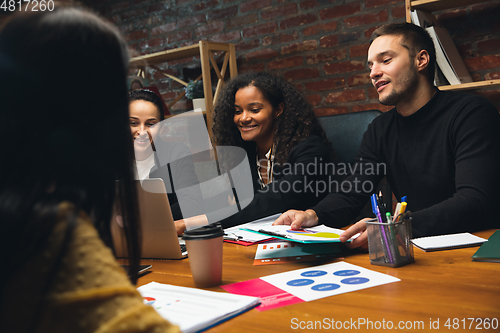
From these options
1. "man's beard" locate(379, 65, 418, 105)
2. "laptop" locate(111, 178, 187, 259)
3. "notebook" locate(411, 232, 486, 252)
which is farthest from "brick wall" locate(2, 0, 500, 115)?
"laptop" locate(111, 178, 187, 259)

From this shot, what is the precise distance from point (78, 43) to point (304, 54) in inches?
90.4

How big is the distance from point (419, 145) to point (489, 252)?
776 millimetres

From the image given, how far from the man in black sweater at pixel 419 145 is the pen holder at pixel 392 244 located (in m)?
0.30

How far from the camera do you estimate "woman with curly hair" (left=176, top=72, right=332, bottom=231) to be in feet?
5.44

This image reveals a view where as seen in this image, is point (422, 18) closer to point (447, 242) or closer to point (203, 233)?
point (447, 242)

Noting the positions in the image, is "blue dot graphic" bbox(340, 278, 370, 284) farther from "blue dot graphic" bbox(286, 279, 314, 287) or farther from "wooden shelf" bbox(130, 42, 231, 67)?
"wooden shelf" bbox(130, 42, 231, 67)

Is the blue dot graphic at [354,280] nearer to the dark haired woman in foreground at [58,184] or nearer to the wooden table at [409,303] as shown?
the wooden table at [409,303]

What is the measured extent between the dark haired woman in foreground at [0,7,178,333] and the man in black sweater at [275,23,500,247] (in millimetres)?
742

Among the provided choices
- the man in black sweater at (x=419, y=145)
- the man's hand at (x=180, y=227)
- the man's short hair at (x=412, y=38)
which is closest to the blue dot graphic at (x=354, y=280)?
the man in black sweater at (x=419, y=145)

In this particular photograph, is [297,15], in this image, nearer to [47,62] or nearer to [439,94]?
[439,94]

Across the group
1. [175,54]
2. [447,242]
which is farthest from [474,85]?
[175,54]

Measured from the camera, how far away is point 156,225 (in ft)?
3.00

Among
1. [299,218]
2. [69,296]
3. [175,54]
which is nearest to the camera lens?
[69,296]

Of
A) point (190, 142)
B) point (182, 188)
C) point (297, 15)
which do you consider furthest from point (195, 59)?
point (182, 188)
